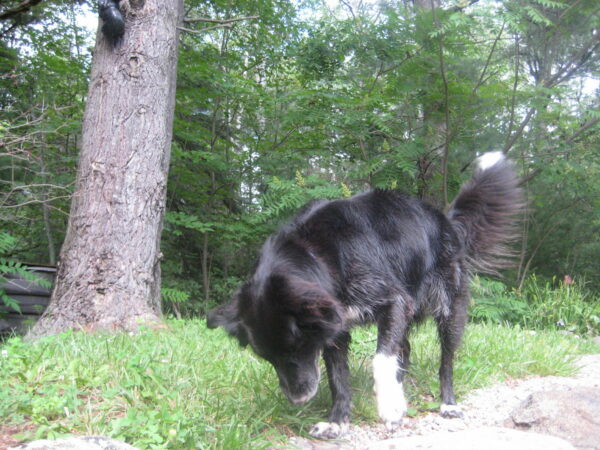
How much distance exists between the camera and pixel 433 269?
3287 millimetres

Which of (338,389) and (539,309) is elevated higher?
(539,309)

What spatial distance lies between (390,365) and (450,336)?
878 millimetres

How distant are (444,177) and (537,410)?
4.19 meters

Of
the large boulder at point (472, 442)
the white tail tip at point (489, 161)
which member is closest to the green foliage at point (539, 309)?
the white tail tip at point (489, 161)

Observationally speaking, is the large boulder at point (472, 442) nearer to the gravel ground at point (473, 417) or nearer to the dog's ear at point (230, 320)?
the gravel ground at point (473, 417)

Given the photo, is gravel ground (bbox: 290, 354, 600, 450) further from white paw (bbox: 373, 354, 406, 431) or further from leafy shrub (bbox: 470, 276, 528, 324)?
leafy shrub (bbox: 470, 276, 528, 324)

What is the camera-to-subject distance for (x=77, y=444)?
5.49 ft

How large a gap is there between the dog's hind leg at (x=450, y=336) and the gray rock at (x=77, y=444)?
2235 millimetres

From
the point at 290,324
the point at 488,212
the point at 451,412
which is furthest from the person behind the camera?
the point at 488,212

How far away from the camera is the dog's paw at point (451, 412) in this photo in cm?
310

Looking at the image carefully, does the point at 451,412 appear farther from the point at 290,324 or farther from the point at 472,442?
the point at 290,324

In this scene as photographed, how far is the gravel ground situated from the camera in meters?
2.64

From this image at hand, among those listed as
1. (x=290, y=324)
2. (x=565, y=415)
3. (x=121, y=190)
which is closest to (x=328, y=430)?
(x=290, y=324)

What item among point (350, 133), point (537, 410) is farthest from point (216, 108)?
point (537, 410)
